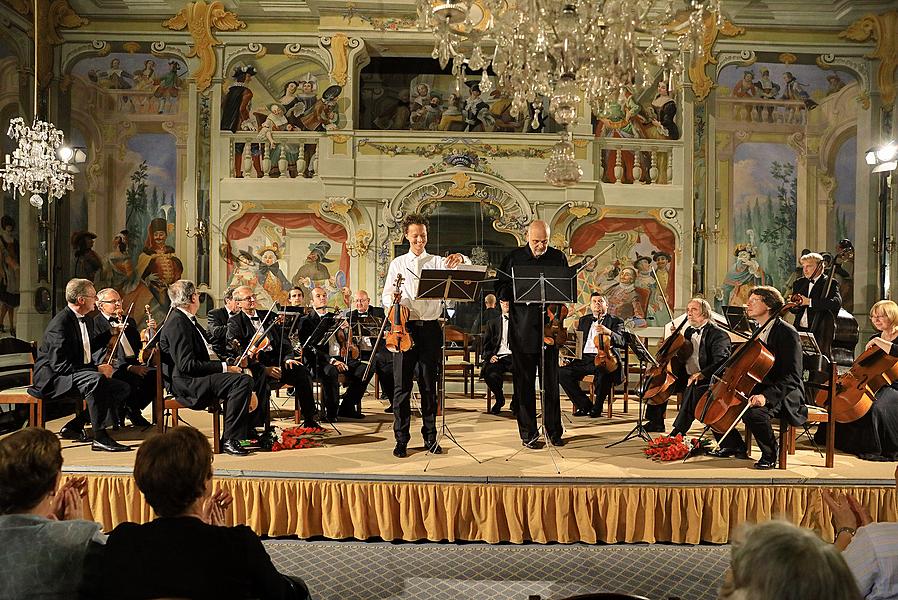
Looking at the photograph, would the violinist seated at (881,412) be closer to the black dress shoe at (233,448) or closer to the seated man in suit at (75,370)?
the black dress shoe at (233,448)

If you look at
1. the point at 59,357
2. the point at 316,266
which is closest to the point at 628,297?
the point at 316,266

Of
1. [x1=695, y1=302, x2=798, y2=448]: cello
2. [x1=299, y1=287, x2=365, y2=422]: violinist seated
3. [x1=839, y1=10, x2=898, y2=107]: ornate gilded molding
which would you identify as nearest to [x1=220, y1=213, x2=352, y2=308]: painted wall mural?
[x1=299, y1=287, x2=365, y2=422]: violinist seated

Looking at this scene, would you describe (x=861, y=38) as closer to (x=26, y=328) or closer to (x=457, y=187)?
(x=457, y=187)

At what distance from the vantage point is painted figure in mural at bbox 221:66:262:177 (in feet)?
31.7

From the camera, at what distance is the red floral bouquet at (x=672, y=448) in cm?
480

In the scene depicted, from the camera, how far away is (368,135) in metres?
9.58

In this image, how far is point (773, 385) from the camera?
4.60m

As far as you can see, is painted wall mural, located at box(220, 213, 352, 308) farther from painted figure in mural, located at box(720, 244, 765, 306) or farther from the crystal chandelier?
the crystal chandelier

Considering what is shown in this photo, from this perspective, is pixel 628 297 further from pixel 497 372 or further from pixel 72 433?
pixel 72 433

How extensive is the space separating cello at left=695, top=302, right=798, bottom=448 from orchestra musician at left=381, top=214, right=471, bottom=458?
1860 millimetres

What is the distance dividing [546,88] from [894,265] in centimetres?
715

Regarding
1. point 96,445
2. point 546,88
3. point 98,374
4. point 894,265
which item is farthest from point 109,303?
point 894,265

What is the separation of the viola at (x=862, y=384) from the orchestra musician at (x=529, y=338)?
1987mm

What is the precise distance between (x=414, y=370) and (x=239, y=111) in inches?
247
